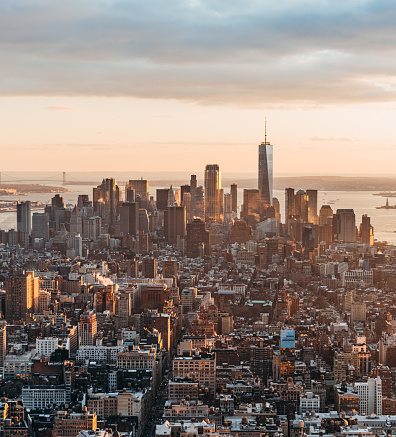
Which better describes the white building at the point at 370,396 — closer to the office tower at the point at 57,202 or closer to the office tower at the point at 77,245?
the office tower at the point at 77,245

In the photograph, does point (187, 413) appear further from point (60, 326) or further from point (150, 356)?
point (60, 326)

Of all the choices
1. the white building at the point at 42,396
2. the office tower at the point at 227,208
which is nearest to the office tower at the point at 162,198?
the office tower at the point at 227,208

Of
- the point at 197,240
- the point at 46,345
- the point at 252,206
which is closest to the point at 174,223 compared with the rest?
the point at 197,240

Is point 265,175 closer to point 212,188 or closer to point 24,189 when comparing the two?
point 212,188

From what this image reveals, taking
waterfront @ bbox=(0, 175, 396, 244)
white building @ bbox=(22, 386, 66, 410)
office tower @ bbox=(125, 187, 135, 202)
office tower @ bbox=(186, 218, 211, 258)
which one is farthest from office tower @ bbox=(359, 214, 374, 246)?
white building @ bbox=(22, 386, 66, 410)

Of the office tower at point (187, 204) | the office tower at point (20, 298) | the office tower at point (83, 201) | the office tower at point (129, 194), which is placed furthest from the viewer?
the office tower at point (129, 194)

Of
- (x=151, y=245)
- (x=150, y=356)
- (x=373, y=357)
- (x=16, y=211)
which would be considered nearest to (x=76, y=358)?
(x=150, y=356)
